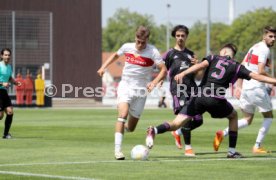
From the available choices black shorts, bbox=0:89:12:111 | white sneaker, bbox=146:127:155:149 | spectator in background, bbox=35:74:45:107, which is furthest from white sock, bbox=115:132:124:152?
spectator in background, bbox=35:74:45:107

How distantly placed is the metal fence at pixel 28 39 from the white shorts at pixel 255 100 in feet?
127

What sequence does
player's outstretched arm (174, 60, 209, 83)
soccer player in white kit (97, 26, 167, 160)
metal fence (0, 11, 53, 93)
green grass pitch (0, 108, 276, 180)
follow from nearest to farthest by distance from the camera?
1. green grass pitch (0, 108, 276, 180)
2. player's outstretched arm (174, 60, 209, 83)
3. soccer player in white kit (97, 26, 167, 160)
4. metal fence (0, 11, 53, 93)

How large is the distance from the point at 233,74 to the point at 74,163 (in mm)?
3107

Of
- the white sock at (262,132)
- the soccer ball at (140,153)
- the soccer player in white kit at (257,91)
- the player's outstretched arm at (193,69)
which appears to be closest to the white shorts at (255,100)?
the soccer player in white kit at (257,91)

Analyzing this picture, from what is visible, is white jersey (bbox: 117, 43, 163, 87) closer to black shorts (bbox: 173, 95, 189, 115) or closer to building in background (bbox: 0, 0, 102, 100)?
black shorts (bbox: 173, 95, 189, 115)

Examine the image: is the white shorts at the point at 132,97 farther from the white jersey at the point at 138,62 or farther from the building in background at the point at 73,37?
the building in background at the point at 73,37

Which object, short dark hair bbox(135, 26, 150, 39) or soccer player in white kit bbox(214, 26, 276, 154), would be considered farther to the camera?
soccer player in white kit bbox(214, 26, 276, 154)

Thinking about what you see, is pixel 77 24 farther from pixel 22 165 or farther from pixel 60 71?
pixel 22 165

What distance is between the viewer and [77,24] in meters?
63.0

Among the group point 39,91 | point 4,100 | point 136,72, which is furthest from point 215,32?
point 136,72

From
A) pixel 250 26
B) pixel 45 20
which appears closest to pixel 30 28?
pixel 45 20

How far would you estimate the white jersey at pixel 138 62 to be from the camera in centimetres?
1488

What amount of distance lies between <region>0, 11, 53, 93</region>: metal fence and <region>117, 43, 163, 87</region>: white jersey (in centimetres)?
4002

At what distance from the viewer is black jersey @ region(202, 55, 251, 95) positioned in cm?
1427
